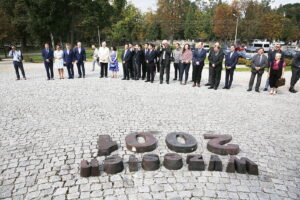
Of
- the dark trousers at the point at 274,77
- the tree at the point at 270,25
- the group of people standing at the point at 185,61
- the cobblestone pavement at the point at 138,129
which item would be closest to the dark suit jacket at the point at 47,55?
the group of people standing at the point at 185,61

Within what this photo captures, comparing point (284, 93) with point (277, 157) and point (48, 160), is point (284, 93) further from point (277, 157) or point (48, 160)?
point (48, 160)

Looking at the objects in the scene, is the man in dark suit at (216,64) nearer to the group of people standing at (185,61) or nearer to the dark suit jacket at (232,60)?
the group of people standing at (185,61)

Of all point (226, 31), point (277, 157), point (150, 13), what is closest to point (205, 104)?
point (277, 157)

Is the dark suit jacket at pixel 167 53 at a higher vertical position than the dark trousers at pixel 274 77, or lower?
higher

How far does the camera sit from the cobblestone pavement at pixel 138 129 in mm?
3830

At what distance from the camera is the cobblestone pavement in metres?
3.83

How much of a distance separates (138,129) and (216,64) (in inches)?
252

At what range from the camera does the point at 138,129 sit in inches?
246

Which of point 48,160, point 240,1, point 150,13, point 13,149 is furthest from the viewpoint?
point 150,13

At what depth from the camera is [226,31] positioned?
183 feet

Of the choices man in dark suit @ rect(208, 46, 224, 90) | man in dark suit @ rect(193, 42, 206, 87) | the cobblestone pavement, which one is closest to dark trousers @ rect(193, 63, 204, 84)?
man in dark suit @ rect(193, 42, 206, 87)

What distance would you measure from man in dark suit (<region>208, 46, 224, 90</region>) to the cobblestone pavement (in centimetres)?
53

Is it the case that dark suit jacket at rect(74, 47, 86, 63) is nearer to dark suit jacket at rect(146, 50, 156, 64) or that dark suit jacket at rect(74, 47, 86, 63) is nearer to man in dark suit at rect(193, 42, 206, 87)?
dark suit jacket at rect(146, 50, 156, 64)

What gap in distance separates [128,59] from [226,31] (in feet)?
160
